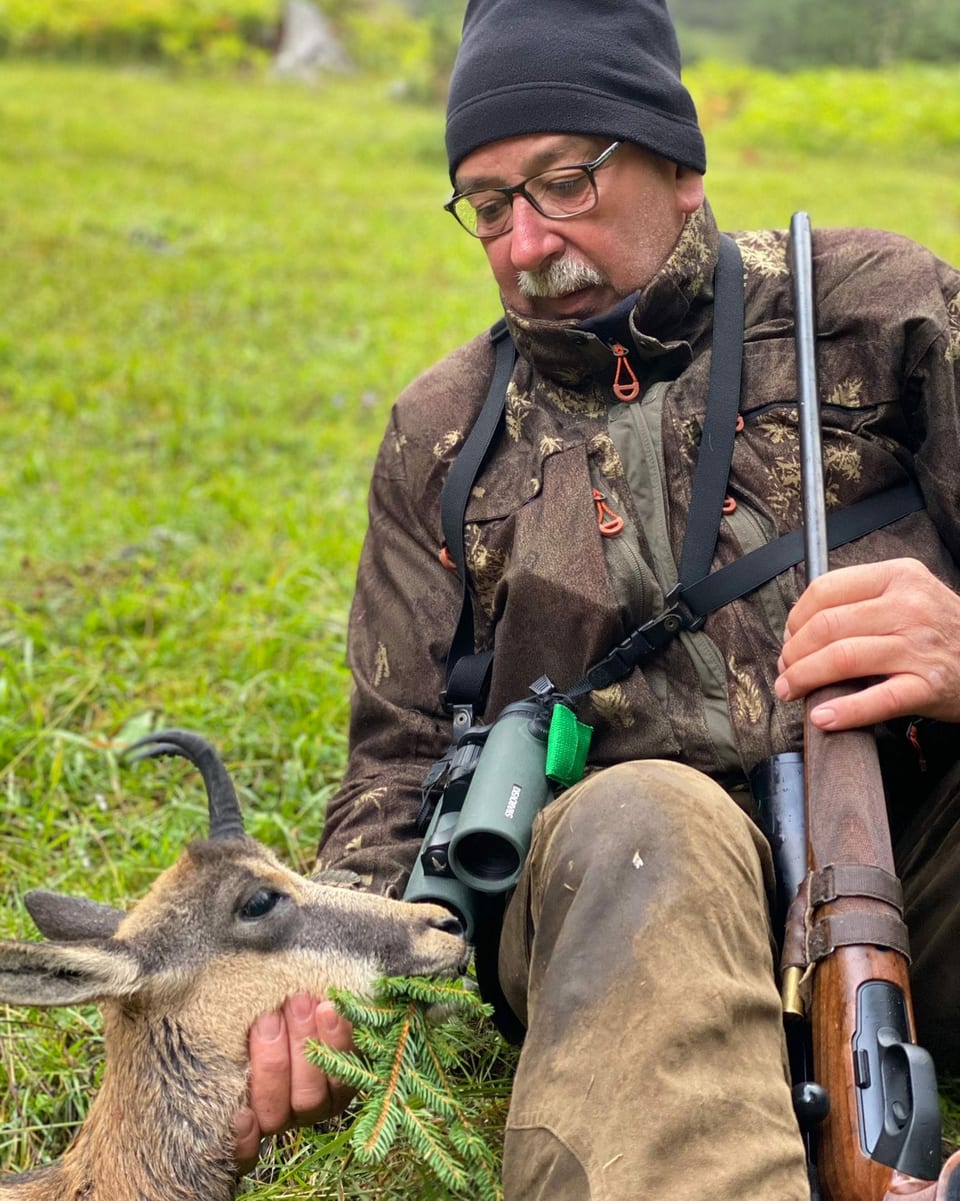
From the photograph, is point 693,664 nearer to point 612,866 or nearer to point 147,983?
point 612,866

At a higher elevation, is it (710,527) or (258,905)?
(710,527)

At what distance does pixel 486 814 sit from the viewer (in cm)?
319

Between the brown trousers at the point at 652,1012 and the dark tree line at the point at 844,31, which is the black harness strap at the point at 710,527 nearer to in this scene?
the brown trousers at the point at 652,1012

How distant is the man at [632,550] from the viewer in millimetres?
2830

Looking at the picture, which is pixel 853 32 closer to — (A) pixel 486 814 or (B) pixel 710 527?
(B) pixel 710 527

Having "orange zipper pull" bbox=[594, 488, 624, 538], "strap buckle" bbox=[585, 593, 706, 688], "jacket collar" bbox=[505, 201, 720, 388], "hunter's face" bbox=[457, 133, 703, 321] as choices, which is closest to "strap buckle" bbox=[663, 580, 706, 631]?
"strap buckle" bbox=[585, 593, 706, 688]

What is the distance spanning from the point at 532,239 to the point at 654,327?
44cm

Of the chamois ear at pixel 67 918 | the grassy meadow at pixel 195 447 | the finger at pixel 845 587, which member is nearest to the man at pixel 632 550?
the finger at pixel 845 587

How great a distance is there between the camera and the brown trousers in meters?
2.44

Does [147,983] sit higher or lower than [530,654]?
lower

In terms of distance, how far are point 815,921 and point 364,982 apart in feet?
3.80

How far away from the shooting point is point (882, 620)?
3029mm

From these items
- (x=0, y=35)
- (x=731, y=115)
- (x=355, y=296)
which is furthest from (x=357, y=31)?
(x=355, y=296)

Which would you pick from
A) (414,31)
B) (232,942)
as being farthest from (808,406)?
(414,31)
